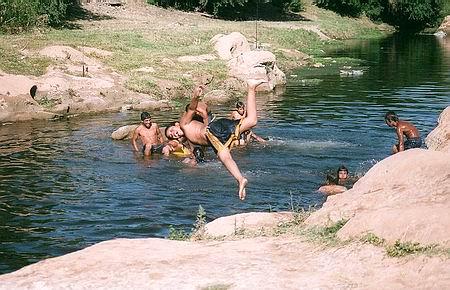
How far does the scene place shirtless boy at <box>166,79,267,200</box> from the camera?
1174cm

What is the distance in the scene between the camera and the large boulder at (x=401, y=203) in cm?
813

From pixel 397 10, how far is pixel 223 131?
74.1 metres

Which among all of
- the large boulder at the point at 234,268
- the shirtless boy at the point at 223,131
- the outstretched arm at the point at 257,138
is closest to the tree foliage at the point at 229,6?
the outstretched arm at the point at 257,138

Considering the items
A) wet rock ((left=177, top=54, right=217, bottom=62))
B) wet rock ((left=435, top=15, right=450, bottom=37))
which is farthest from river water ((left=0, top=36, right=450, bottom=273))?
wet rock ((left=435, top=15, right=450, bottom=37))

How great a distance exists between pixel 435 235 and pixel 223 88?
2570 centimetres

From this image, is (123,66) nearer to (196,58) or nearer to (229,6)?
(196,58)

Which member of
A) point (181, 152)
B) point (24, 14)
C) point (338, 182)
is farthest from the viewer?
point (24, 14)

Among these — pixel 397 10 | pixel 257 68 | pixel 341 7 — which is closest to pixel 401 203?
pixel 257 68

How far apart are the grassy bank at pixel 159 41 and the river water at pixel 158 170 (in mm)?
4370

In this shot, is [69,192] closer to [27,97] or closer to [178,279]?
[178,279]

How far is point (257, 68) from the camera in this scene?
35656 millimetres

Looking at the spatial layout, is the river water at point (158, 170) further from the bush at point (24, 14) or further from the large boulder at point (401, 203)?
the bush at point (24, 14)

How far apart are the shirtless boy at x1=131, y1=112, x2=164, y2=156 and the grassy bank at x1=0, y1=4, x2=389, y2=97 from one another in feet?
33.5

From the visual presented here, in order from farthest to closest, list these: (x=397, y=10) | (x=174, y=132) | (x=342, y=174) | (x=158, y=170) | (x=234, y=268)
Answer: (x=397, y=10), (x=174, y=132), (x=158, y=170), (x=342, y=174), (x=234, y=268)
